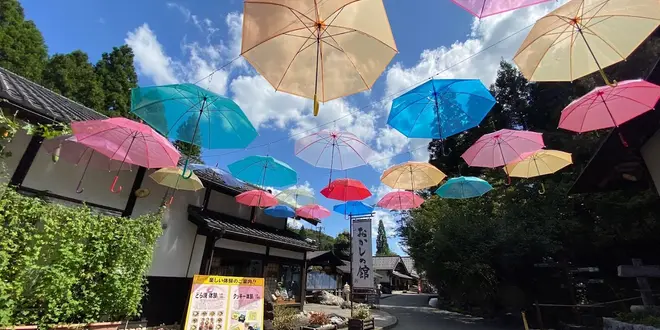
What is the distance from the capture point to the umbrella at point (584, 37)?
368 centimetres

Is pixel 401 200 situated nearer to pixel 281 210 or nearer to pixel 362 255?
pixel 362 255

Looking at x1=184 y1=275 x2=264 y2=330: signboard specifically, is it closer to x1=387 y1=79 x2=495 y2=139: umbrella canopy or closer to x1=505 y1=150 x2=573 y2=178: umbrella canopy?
x1=387 y1=79 x2=495 y2=139: umbrella canopy

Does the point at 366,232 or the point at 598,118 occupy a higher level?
the point at 598,118

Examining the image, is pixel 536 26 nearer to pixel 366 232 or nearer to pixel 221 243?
pixel 366 232

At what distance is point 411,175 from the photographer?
855 centimetres

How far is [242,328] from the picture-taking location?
5551 mm

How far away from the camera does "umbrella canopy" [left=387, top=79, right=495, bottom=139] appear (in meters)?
5.44

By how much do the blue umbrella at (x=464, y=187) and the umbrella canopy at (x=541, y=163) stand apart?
0.82 meters

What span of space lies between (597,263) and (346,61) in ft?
52.6

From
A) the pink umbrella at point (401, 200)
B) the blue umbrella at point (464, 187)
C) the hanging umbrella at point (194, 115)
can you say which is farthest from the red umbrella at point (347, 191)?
the hanging umbrella at point (194, 115)

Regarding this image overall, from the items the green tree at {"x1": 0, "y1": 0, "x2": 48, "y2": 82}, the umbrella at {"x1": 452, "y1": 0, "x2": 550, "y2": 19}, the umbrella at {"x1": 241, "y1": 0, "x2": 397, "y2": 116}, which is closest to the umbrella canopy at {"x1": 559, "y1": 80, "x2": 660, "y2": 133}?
the umbrella at {"x1": 452, "y1": 0, "x2": 550, "y2": 19}

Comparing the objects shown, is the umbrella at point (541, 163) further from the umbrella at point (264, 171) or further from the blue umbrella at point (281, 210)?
the blue umbrella at point (281, 210)

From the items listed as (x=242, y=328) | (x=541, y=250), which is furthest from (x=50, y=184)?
(x=541, y=250)

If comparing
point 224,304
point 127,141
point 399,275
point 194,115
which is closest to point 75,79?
point 127,141
